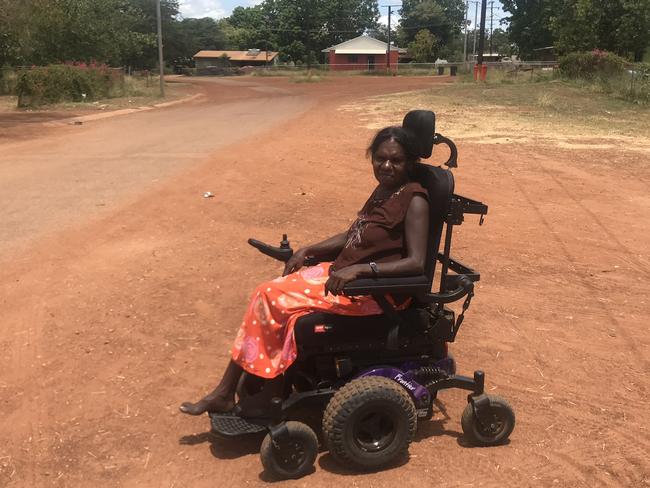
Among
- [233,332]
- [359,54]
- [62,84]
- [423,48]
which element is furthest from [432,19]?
[233,332]

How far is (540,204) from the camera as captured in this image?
7465mm

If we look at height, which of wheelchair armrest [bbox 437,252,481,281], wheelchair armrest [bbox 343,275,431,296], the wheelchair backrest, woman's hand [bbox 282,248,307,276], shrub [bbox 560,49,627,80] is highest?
shrub [bbox 560,49,627,80]

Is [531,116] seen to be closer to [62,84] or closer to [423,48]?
[62,84]

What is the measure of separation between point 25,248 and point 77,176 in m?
3.73

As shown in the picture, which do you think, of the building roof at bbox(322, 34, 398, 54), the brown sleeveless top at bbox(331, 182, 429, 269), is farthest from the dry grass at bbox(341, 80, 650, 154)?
the building roof at bbox(322, 34, 398, 54)

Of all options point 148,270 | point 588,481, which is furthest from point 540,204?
point 588,481

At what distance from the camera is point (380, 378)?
2734mm

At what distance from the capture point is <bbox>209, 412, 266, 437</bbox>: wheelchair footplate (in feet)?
9.08

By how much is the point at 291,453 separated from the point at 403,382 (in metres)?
0.59

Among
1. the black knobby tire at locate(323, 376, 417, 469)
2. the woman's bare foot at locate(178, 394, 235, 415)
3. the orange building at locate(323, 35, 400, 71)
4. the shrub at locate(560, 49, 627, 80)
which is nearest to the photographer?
the black knobby tire at locate(323, 376, 417, 469)

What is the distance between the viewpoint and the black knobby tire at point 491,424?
2.92 m

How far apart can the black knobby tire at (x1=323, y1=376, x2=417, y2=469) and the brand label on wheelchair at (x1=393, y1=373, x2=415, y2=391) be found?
0.09 meters

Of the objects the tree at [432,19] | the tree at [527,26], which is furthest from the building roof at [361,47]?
the tree at [527,26]

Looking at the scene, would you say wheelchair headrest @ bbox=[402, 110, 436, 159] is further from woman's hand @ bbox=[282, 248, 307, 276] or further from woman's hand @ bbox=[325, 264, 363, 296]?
woman's hand @ bbox=[282, 248, 307, 276]
